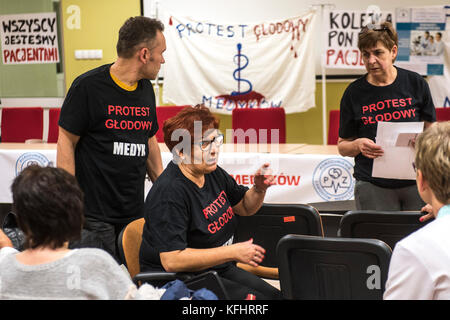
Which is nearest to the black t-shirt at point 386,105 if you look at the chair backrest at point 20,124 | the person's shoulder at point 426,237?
the person's shoulder at point 426,237

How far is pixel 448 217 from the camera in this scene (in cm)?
140

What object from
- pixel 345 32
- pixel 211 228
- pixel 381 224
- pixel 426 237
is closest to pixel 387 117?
pixel 381 224

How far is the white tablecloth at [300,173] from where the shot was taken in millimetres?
4258

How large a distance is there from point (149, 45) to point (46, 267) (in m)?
1.48

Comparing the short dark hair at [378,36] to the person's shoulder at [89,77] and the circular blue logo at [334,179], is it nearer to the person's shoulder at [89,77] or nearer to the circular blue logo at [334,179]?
the person's shoulder at [89,77]

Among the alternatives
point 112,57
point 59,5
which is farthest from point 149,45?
point 59,5

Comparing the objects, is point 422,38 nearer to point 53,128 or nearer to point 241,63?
point 241,63

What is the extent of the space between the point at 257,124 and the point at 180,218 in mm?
3492

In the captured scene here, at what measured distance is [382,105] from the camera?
2.90 meters

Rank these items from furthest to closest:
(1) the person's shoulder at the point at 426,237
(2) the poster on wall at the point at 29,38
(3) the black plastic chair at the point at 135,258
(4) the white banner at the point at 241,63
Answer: (2) the poster on wall at the point at 29,38 → (4) the white banner at the point at 241,63 → (3) the black plastic chair at the point at 135,258 → (1) the person's shoulder at the point at 426,237

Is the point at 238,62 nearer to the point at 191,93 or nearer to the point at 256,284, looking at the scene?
the point at 191,93

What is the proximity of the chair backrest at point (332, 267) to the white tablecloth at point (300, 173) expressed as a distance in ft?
7.38

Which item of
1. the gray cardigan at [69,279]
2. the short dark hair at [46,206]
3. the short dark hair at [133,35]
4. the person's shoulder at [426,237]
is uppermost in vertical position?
the short dark hair at [133,35]

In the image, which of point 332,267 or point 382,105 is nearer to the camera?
point 332,267
